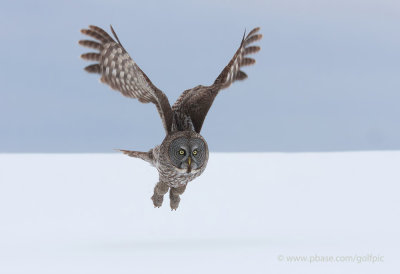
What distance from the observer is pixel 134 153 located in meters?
5.75

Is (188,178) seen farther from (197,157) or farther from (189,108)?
(189,108)

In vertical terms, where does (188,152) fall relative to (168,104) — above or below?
below

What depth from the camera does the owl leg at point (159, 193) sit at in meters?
5.56

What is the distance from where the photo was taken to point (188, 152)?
489cm

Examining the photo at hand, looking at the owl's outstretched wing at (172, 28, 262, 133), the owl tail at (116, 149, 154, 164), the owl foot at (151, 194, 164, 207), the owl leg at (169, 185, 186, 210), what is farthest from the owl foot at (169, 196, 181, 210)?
the owl's outstretched wing at (172, 28, 262, 133)

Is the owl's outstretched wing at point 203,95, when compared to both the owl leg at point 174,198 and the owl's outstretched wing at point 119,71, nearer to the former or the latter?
the owl's outstretched wing at point 119,71

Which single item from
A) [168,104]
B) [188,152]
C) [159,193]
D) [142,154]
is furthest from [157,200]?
[168,104]

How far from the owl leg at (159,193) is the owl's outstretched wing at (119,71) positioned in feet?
1.93

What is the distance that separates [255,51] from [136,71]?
5.00 ft

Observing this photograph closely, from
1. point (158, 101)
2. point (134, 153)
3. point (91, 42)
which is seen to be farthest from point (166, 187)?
point (91, 42)

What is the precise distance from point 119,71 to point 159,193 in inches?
50.1

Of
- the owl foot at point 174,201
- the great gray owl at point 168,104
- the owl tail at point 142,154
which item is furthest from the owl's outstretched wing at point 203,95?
the owl foot at point 174,201

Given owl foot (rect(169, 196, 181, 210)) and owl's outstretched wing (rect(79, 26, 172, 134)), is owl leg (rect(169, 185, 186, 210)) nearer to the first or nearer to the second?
owl foot (rect(169, 196, 181, 210))

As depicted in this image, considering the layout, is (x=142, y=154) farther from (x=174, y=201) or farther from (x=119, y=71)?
(x=119, y=71)
